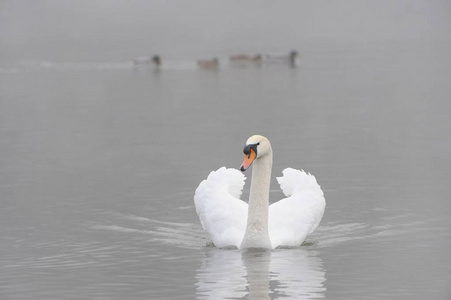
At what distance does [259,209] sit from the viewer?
12.7 m

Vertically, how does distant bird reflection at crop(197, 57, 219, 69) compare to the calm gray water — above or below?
above

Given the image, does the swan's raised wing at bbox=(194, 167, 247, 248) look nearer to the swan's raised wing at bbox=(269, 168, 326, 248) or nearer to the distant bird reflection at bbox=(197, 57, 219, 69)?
the swan's raised wing at bbox=(269, 168, 326, 248)

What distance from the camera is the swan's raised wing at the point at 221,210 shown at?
42.7 ft

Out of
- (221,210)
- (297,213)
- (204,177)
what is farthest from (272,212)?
(204,177)

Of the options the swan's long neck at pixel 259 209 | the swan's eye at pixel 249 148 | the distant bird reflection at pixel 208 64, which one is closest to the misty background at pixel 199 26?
the distant bird reflection at pixel 208 64

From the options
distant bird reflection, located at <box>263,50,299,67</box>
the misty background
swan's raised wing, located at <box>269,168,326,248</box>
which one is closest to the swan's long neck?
swan's raised wing, located at <box>269,168,326,248</box>

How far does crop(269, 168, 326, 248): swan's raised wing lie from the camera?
42.5 ft

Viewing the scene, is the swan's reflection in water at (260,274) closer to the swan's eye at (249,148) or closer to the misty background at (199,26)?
the swan's eye at (249,148)

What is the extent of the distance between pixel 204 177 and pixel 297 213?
4575 mm

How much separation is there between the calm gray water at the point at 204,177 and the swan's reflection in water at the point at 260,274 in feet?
0.07

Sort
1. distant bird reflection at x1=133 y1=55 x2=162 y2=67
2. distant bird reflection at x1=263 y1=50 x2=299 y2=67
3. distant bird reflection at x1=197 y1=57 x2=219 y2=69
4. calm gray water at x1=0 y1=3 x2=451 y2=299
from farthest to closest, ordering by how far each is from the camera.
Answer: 1. distant bird reflection at x1=263 y1=50 x2=299 y2=67
2. distant bird reflection at x1=133 y1=55 x2=162 y2=67
3. distant bird reflection at x1=197 y1=57 x2=219 y2=69
4. calm gray water at x1=0 y1=3 x2=451 y2=299

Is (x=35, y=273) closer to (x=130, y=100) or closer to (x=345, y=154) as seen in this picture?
(x=345, y=154)

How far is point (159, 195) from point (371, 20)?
70009 mm

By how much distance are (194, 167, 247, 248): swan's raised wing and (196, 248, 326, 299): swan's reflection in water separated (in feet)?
0.60
